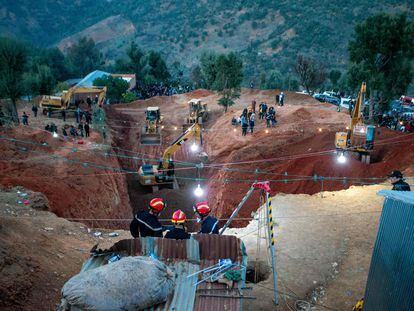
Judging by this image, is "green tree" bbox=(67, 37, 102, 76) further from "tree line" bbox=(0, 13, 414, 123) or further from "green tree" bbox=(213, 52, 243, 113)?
"green tree" bbox=(213, 52, 243, 113)

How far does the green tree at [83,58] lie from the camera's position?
77438 mm

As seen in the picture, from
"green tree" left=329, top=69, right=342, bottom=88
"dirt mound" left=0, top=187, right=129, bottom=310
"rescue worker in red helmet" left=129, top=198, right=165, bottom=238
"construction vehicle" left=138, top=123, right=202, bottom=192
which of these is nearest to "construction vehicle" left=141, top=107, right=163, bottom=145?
"construction vehicle" left=138, top=123, right=202, bottom=192

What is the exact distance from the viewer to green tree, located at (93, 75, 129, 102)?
51.6 meters

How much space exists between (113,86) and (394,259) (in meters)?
48.9

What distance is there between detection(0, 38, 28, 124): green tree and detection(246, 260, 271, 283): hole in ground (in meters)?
28.6

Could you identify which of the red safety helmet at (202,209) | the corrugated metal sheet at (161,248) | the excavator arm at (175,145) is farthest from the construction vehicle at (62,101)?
the corrugated metal sheet at (161,248)

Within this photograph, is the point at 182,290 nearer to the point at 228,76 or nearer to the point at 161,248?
the point at 161,248

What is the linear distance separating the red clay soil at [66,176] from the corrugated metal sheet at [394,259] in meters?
13.7

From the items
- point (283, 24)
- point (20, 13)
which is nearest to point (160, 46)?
point (283, 24)

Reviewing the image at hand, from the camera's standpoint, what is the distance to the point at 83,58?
260 feet

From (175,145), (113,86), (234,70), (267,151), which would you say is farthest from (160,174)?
(113,86)

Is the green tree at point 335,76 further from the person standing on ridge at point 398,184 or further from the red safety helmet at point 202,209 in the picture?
the red safety helmet at point 202,209

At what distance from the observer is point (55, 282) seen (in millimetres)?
9430

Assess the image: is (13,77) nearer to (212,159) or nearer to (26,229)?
(212,159)
